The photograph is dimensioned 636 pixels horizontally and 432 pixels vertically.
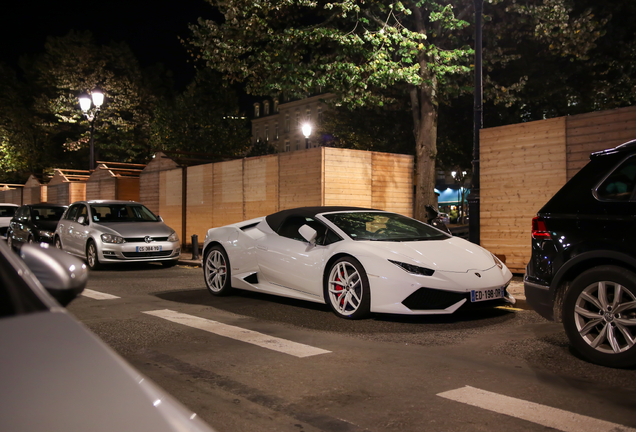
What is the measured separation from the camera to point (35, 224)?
18047 mm

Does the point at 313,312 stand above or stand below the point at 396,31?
below

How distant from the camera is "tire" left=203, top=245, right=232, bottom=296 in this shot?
9.20 metres

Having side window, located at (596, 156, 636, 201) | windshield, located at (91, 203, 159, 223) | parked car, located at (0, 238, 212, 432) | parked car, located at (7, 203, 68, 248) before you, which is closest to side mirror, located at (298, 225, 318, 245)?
side window, located at (596, 156, 636, 201)

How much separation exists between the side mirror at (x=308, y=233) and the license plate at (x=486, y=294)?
82.5 inches

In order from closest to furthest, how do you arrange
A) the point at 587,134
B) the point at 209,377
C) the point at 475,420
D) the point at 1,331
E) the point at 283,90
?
the point at 1,331 → the point at 475,420 → the point at 209,377 → the point at 587,134 → the point at 283,90

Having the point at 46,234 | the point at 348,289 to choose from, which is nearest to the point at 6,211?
the point at 46,234

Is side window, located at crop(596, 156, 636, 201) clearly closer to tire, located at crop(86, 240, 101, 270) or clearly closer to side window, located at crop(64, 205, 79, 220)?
tire, located at crop(86, 240, 101, 270)

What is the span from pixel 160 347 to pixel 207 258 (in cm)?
382

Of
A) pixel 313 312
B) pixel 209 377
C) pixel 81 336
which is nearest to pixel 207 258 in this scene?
pixel 313 312

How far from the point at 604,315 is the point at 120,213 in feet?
41.8

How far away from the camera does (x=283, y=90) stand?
1777 centimetres

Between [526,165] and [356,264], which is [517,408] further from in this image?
[526,165]

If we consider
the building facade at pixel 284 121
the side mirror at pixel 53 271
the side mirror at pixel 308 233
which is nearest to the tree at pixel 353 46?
the side mirror at pixel 308 233

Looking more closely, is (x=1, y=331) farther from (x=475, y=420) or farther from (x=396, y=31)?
(x=396, y=31)
